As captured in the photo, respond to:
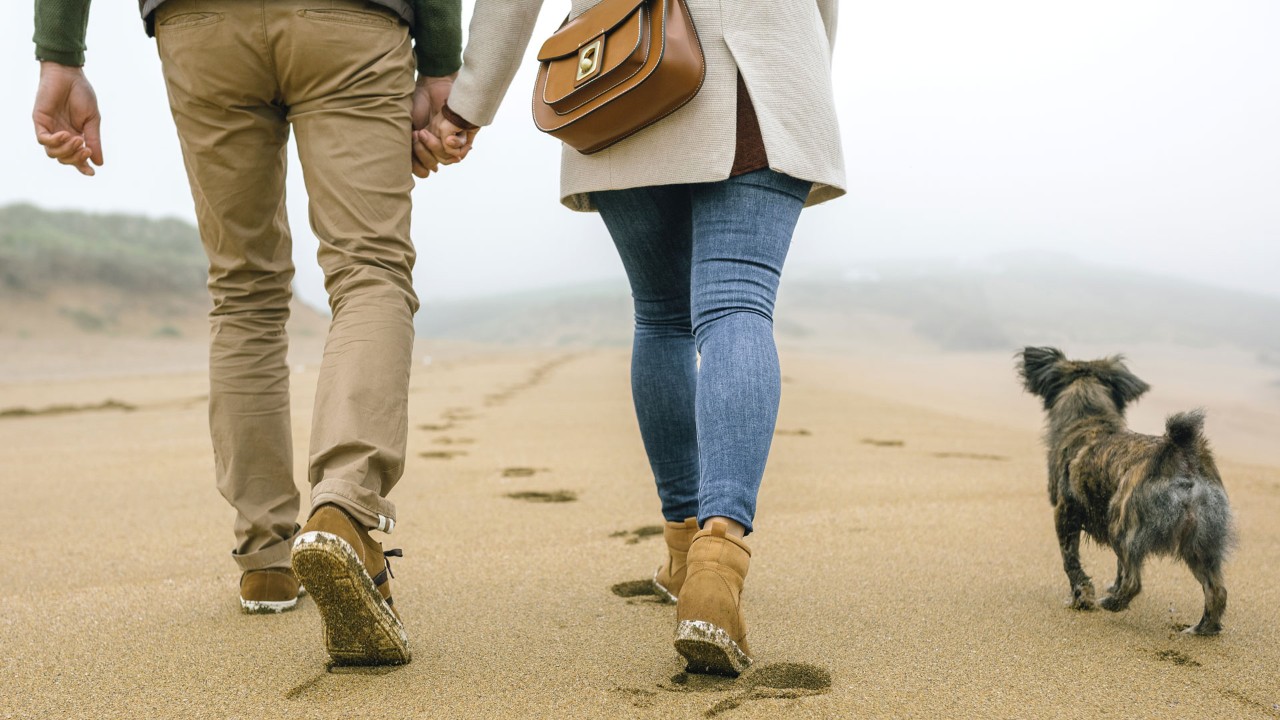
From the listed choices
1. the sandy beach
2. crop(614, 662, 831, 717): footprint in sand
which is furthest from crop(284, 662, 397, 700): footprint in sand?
crop(614, 662, 831, 717): footprint in sand

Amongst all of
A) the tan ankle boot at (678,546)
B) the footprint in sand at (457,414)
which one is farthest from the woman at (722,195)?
the footprint in sand at (457,414)

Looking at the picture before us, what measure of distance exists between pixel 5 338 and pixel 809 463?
1641 cm

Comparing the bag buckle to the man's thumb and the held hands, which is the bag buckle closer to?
the held hands

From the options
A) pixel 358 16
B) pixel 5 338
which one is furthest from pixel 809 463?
pixel 5 338

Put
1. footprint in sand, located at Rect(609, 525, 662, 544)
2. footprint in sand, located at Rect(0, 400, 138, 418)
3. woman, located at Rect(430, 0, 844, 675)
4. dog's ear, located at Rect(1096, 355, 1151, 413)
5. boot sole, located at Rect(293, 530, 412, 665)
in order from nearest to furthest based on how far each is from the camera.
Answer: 1. boot sole, located at Rect(293, 530, 412, 665)
2. woman, located at Rect(430, 0, 844, 675)
3. dog's ear, located at Rect(1096, 355, 1151, 413)
4. footprint in sand, located at Rect(609, 525, 662, 544)
5. footprint in sand, located at Rect(0, 400, 138, 418)

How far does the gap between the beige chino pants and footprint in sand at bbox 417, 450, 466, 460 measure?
2.22 meters

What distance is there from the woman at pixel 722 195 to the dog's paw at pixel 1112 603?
0.85 m

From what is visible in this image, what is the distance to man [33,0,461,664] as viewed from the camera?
1.33 m

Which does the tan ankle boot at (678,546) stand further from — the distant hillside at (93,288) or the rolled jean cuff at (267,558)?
the distant hillside at (93,288)

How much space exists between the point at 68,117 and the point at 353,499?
960 mm

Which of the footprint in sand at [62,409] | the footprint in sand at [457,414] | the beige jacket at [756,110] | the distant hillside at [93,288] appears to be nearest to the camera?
the beige jacket at [756,110]

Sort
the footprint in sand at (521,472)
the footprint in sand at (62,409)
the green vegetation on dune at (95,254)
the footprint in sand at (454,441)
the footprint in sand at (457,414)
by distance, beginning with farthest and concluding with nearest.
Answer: the green vegetation on dune at (95,254)
the footprint in sand at (62,409)
the footprint in sand at (457,414)
the footprint in sand at (454,441)
the footprint in sand at (521,472)

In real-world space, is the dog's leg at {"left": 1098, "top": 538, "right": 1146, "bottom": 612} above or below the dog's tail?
below

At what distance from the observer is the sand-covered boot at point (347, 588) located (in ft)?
3.92
